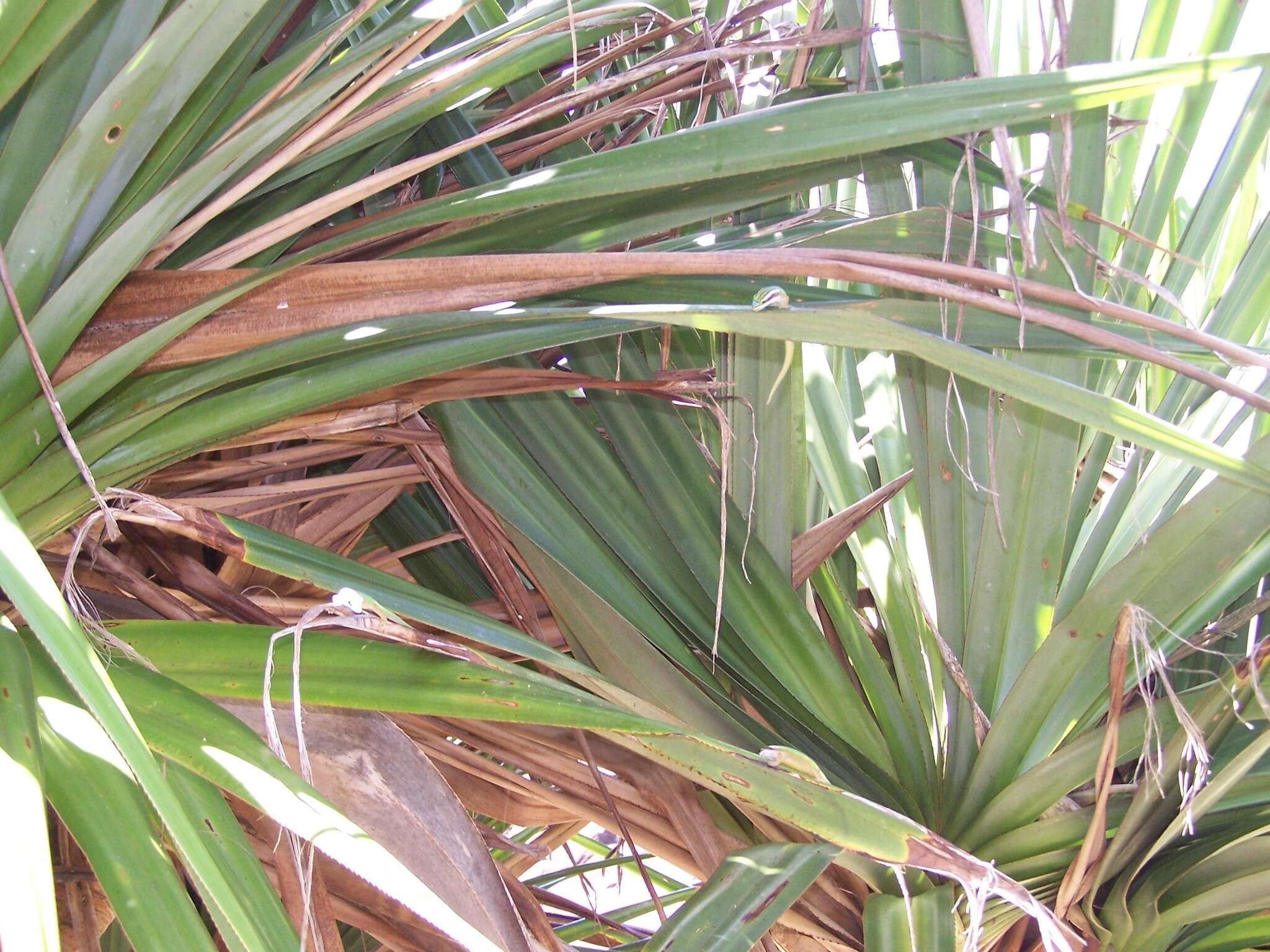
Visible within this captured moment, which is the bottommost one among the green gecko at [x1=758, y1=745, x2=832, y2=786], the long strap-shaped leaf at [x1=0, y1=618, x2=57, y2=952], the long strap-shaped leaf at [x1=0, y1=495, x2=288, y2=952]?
the green gecko at [x1=758, y1=745, x2=832, y2=786]

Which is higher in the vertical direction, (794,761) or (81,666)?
(81,666)

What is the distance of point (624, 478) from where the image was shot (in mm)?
725

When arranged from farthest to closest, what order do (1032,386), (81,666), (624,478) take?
(624,478) < (1032,386) < (81,666)

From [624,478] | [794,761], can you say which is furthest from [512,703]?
[624,478]

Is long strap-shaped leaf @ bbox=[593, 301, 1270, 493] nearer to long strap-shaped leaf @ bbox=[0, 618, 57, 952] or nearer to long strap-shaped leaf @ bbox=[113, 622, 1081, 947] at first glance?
long strap-shaped leaf @ bbox=[113, 622, 1081, 947]

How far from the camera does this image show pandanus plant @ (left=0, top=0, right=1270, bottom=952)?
0.46 metres

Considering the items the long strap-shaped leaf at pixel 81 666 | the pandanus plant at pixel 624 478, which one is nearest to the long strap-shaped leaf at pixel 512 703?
the pandanus plant at pixel 624 478

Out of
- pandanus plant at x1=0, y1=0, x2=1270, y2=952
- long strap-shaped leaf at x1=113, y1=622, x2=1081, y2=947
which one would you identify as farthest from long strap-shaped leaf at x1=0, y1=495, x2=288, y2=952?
long strap-shaped leaf at x1=113, y1=622, x2=1081, y2=947

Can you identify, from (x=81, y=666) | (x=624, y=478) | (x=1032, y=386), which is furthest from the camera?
(x=624, y=478)

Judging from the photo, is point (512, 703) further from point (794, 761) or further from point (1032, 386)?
point (1032, 386)

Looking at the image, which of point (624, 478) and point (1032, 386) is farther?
point (624, 478)

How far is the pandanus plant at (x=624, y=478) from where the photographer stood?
458 mm

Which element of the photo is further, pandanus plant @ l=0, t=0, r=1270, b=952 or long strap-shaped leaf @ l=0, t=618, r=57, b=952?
pandanus plant @ l=0, t=0, r=1270, b=952

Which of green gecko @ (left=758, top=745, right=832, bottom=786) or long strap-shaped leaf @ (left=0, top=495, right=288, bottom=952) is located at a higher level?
long strap-shaped leaf @ (left=0, top=495, right=288, bottom=952)
